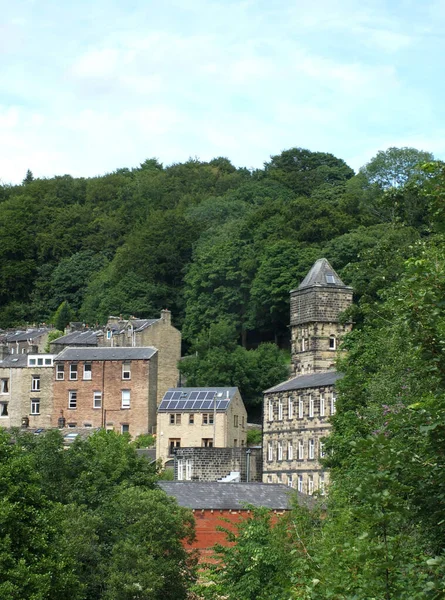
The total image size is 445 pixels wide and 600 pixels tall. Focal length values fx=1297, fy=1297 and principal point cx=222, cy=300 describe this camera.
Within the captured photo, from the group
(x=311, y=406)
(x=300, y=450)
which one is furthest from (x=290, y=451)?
(x=311, y=406)

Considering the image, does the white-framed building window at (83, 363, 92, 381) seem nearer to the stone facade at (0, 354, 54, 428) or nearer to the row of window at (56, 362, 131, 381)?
the row of window at (56, 362, 131, 381)

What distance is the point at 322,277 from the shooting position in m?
76.9

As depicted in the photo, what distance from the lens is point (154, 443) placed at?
7875cm

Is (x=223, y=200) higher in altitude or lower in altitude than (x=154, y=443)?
higher

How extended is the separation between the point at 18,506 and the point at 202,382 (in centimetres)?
4794

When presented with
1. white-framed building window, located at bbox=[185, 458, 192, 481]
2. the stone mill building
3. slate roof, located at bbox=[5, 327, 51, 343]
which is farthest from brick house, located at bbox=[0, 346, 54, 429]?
the stone mill building

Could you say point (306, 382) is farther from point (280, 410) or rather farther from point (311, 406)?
point (280, 410)

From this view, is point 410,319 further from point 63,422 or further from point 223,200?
point 223,200

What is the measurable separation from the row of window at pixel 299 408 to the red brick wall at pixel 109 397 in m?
10.5

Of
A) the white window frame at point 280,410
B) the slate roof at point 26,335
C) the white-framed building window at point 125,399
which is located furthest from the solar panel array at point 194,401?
the slate roof at point 26,335

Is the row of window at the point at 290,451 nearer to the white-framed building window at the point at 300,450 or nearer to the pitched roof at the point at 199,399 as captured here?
the white-framed building window at the point at 300,450

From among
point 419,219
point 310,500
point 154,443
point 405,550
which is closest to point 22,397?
point 154,443

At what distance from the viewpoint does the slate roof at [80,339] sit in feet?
290

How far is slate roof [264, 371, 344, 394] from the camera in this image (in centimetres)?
7029
